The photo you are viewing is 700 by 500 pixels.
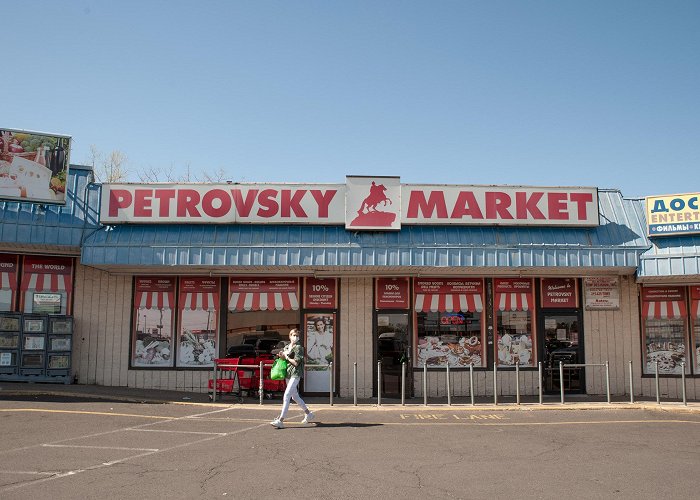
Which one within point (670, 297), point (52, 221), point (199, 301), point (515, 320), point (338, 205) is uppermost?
point (338, 205)

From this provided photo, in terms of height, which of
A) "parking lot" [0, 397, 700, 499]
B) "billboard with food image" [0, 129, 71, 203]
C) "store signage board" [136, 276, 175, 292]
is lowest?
"parking lot" [0, 397, 700, 499]

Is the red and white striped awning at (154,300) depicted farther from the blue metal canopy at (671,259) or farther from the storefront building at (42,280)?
the blue metal canopy at (671,259)

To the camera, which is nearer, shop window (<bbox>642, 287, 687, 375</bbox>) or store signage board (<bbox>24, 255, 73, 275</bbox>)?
store signage board (<bbox>24, 255, 73, 275</bbox>)

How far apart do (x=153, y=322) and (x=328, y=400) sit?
5.27 meters

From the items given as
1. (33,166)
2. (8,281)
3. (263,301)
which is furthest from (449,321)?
(8,281)

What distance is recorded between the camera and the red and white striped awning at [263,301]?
56.0 feet

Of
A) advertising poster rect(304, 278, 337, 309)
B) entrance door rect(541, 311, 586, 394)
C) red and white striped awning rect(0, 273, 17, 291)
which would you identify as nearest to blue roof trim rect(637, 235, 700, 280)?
entrance door rect(541, 311, 586, 394)

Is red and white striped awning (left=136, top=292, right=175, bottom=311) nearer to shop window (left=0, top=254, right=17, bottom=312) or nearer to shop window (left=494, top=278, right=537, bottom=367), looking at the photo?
shop window (left=0, top=254, right=17, bottom=312)

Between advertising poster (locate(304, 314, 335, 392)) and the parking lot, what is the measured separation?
297 cm

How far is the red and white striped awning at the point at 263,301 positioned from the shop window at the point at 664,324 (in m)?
9.74

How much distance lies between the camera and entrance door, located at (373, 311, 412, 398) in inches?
659

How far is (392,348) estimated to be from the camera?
55.7ft

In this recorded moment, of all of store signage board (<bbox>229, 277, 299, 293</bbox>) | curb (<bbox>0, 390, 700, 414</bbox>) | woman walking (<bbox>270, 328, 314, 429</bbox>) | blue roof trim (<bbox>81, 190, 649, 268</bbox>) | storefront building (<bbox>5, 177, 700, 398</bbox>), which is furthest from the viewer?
store signage board (<bbox>229, 277, 299, 293</bbox>)

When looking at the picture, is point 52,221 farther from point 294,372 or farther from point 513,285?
point 513,285
